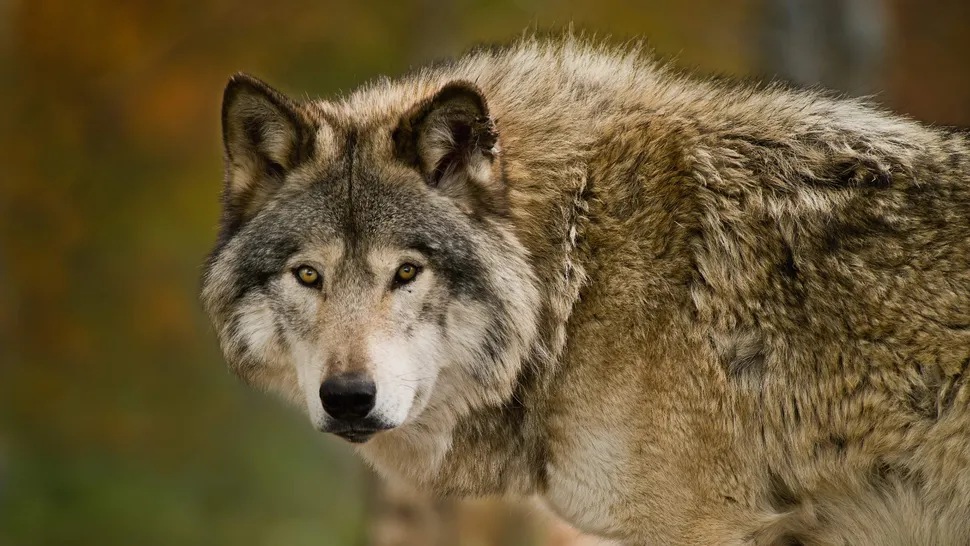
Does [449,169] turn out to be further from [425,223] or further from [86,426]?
[86,426]

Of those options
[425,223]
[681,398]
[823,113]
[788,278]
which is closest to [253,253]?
[425,223]

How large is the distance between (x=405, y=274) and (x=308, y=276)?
37cm

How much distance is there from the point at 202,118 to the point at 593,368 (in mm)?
11287

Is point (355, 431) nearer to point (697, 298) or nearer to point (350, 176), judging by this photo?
point (350, 176)

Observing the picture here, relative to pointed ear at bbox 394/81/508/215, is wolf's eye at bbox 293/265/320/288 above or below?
below

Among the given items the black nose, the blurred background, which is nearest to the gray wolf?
the black nose

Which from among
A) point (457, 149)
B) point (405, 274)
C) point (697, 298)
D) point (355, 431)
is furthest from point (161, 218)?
point (697, 298)

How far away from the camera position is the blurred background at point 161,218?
1245 cm

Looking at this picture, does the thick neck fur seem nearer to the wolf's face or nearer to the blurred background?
the wolf's face

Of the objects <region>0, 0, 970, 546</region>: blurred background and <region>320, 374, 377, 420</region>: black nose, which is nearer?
<region>320, 374, 377, 420</region>: black nose

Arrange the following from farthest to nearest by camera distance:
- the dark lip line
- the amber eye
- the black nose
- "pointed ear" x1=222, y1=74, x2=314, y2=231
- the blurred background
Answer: the blurred background, "pointed ear" x1=222, y1=74, x2=314, y2=231, the amber eye, the dark lip line, the black nose

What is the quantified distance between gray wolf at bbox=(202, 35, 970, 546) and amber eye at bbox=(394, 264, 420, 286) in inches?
0.5

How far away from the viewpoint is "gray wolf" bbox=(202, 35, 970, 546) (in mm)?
3658

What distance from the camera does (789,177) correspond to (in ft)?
12.8
